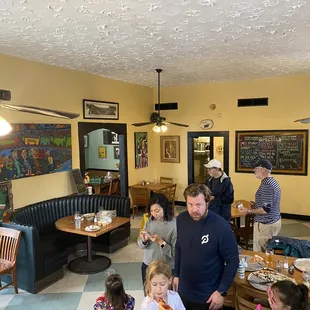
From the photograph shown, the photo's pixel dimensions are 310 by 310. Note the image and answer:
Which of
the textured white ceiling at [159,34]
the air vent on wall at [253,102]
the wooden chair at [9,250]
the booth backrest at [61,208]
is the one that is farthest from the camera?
the air vent on wall at [253,102]

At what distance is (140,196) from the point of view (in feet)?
23.8

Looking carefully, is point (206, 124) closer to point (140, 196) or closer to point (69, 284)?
point (140, 196)

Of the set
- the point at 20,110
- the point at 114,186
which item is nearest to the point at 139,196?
the point at 114,186

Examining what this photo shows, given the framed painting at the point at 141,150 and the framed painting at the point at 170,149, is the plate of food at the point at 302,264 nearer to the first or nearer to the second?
the framed painting at the point at 141,150

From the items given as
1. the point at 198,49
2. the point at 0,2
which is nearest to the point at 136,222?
the point at 198,49

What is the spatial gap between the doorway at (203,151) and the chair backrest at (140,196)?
4.67ft

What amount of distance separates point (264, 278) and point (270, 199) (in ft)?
4.74

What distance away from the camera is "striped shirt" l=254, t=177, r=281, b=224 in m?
3.87

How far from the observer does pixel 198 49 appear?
167 inches

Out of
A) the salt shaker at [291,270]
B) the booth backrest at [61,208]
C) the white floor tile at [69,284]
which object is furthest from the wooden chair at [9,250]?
the salt shaker at [291,270]

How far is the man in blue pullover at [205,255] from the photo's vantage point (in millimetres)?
2164

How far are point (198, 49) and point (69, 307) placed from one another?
3.69m

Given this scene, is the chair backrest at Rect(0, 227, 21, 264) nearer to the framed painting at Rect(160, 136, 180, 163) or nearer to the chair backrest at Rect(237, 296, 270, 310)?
the chair backrest at Rect(237, 296, 270, 310)

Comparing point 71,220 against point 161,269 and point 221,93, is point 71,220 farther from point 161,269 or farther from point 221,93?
point 221,93
